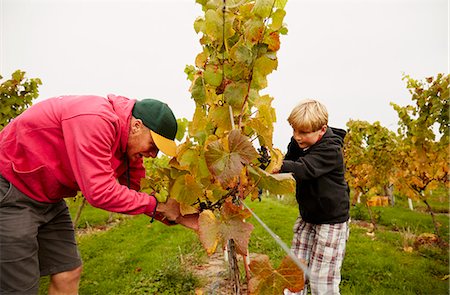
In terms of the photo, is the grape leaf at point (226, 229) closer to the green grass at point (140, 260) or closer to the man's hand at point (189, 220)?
the man's hand at point (189, 220)

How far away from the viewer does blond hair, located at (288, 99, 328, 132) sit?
2348 mm

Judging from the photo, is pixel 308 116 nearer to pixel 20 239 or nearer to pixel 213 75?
pixel 213 75

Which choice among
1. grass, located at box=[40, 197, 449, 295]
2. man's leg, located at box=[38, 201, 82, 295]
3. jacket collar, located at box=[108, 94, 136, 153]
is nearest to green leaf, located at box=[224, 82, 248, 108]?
jacket collar, located at box=[108, 94, 136, 153]

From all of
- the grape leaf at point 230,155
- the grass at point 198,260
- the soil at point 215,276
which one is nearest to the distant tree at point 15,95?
the grass at point 198,260

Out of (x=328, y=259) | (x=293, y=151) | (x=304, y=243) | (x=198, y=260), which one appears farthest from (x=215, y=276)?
(x=293, y=151)

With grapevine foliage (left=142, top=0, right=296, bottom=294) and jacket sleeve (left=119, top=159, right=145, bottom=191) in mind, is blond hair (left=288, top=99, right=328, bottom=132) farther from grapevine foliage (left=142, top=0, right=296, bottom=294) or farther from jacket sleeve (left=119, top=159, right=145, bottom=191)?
jacket sleeve (left=119, top=159, right=145, bottom=191)

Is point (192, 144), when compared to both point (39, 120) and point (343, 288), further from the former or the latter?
point (343, 288)

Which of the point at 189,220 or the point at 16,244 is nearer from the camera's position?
the point at 189,220

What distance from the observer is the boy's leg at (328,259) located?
8.02 feet

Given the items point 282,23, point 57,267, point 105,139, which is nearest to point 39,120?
point 105,139

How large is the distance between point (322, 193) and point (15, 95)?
15.4ft

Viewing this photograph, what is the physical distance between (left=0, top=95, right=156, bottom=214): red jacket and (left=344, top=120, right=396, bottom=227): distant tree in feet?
21.3

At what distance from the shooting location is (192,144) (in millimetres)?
1578

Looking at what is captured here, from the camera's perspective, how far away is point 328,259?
97.3 inches
